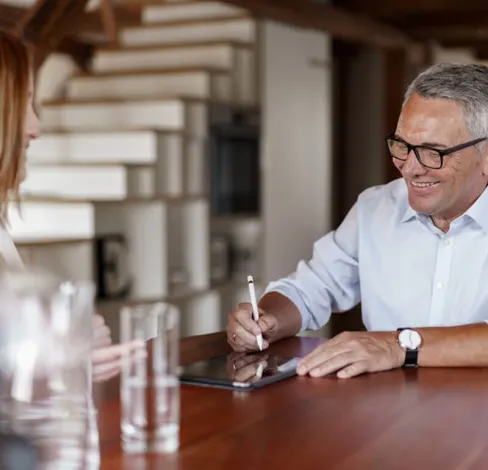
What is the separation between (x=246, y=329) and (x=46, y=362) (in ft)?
2.76

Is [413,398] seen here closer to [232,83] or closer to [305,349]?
[305,349]

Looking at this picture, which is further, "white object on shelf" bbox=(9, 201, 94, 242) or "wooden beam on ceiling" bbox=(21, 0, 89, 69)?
"wooden beam on ceiling" bbox=(21, 0, 89, 69)

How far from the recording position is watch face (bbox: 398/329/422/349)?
1767 millimetres

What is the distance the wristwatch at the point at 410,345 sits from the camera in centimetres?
176

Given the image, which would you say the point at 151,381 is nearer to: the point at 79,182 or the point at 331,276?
the point at 331,276

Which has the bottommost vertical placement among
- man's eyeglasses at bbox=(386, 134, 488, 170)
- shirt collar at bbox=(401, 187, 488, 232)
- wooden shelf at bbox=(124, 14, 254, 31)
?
shirt collar at bbox=(401, 187, 488, 232)

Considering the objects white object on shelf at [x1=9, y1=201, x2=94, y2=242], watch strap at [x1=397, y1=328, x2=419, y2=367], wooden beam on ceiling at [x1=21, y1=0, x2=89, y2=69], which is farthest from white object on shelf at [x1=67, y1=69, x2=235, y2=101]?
watch strap at [x1=397, y1=328, x2=419, y2=367]

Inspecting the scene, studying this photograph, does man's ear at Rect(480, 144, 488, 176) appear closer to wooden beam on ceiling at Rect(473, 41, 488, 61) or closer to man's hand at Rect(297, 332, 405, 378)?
man's hand at Rect(297, 332, 405, 378)

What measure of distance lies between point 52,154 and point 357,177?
3689 millimetres

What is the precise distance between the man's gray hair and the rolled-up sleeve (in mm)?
466

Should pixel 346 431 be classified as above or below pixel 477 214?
below

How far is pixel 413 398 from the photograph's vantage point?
1498mm

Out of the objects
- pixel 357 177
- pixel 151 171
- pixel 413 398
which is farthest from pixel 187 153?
pixel 413 398

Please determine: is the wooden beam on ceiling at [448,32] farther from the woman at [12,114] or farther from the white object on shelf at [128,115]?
the woman at [12,114]
